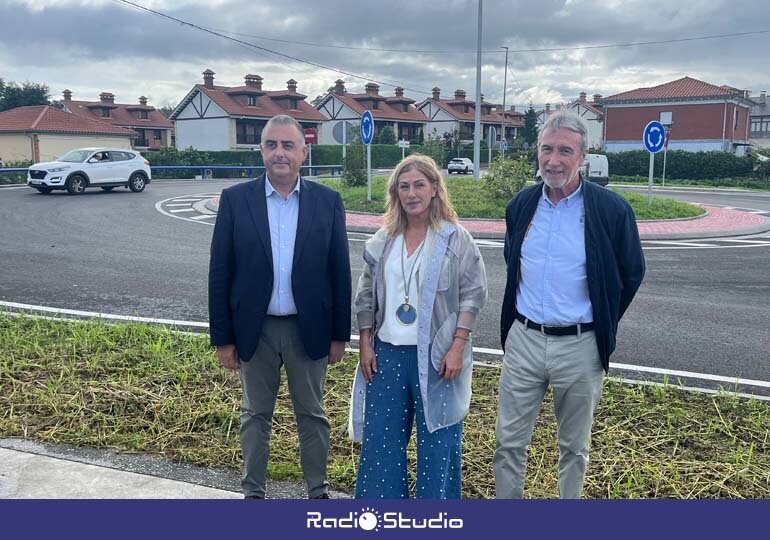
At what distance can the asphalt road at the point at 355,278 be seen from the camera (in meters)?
6.41

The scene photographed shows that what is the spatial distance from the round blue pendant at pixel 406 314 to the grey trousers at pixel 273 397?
60cm

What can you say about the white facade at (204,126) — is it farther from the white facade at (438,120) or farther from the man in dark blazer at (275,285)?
the man in dark blazer at (275,285)

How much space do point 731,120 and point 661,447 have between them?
190 feet

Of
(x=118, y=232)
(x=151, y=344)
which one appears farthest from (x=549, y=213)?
(x=118, y=232)

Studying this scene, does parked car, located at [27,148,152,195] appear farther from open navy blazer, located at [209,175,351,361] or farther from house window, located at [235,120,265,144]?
house window, located at [235,120,265,144]

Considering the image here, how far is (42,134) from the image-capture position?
153ft

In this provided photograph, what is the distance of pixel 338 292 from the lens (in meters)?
3.41

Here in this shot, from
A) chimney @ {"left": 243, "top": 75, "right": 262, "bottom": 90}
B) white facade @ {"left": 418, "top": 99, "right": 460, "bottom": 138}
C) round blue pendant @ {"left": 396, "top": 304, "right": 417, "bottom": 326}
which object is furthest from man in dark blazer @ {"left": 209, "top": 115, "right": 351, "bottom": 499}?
white facade @ {"left": 418, "top": 99, "right": 460, "bottom": 138}

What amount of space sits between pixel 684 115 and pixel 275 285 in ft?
193

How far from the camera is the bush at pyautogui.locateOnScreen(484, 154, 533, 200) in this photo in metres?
18.0

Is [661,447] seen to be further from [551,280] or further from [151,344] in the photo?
[151,344]

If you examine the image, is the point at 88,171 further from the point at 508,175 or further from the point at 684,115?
the point at 684,115

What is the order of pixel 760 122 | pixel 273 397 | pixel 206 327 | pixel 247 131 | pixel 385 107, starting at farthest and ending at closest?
pixel 760 122 → pixel 385 107 → pixel 247 131 → pixel 206 327 → pixel 273 397

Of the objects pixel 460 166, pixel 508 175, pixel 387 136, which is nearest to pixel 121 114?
pixel 387 136
